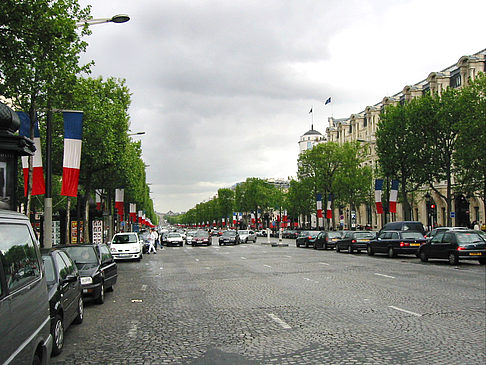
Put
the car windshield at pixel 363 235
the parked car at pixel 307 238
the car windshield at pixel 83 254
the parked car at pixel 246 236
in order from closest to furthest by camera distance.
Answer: the car windshield at pixel 83 254 → the car windshield at pixel 363 235 → the parked car at pixel 307 238 → the parked car at pixel 246 236

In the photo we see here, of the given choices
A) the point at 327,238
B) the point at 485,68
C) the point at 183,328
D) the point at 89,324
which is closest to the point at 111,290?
the point at 89,324

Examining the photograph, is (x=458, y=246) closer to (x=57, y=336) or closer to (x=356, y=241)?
(x=356, y=241)

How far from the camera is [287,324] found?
988cm

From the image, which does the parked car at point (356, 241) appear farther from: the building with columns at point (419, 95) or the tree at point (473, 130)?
the building with columns at point (419, 95)

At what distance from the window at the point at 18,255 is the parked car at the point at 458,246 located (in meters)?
22.9

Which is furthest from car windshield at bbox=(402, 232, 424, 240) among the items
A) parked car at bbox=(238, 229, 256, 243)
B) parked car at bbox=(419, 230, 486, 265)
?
parked car at bbox=(238, 229, 256, 243)

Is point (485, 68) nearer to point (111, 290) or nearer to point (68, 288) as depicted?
point (111, 290)

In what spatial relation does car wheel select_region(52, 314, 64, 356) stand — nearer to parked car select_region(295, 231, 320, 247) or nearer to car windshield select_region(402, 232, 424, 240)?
car windshield select_region(402, 232, 424, 240)

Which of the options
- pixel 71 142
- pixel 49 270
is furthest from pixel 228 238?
pixel 49 270

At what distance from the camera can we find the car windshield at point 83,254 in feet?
43.5

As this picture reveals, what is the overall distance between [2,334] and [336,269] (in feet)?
65.5

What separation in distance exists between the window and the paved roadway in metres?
2.56

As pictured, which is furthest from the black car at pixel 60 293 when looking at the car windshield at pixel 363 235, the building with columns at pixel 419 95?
the building with columns at pixel 419 95

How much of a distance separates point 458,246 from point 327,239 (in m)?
19.4
